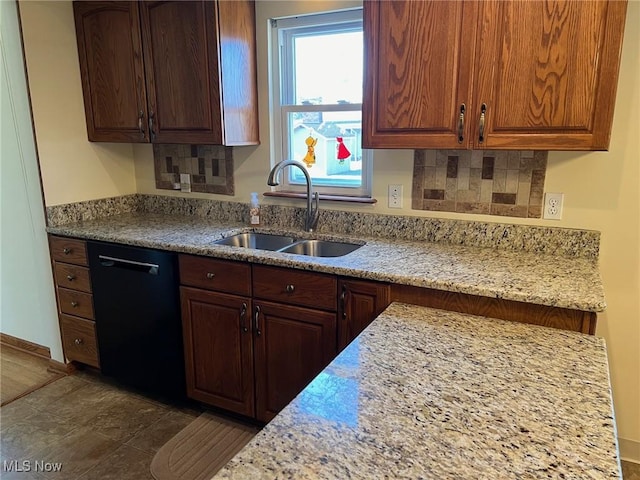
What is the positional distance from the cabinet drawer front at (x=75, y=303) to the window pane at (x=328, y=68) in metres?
1.65

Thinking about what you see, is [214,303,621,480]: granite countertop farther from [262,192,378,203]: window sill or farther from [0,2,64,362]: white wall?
[0,2,64,362]: white wall

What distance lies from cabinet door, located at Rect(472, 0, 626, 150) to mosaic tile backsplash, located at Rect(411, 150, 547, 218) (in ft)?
1.17

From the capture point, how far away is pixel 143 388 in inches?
102

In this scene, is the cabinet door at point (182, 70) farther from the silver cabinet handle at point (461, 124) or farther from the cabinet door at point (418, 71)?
the silver cabinet handle at point (461, 124)

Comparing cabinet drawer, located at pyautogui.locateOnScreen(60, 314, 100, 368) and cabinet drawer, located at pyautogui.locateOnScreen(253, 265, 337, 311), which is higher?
cabinet drawer, located at pyautogui.locateOnScreen(253, 265, 337, 311)

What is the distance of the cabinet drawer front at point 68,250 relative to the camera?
260cm

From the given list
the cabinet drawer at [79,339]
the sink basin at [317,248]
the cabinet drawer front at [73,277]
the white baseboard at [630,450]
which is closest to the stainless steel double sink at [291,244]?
the sink basin at [317,248]

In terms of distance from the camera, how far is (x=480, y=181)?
2.18 metres

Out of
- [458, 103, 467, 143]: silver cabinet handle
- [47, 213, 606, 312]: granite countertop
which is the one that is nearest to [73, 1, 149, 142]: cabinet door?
[47, 213, 606, 312]: granite countertop

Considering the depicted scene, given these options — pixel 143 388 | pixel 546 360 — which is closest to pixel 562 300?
pixel 546 360

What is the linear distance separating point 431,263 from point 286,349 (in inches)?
29.5

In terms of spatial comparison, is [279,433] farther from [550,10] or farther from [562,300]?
[550,10]

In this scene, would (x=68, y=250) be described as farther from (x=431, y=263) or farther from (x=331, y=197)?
(x=431, y=263)

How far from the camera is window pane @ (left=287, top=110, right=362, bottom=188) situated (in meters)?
2.54
